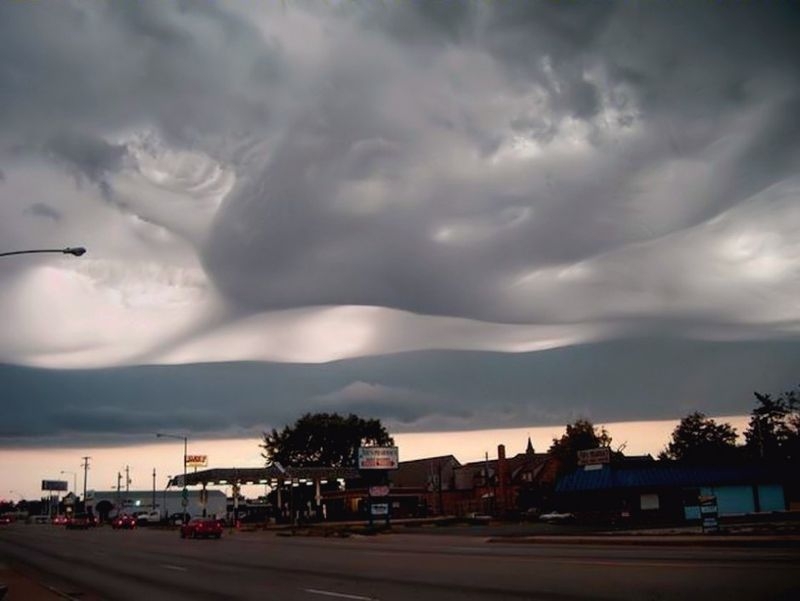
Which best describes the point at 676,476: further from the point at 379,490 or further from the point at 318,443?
the point at 318,443

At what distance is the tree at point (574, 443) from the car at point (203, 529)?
5203 centimetres

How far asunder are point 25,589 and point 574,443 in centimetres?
8452

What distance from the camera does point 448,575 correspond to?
2127 cm

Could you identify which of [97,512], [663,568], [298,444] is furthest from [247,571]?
[97,512]

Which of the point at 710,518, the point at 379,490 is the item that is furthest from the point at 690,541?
the point at 379,490

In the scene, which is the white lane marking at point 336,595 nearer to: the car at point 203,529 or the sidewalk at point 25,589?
the sidewalk at point 25,589

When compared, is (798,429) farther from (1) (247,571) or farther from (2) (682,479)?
(1) (247,571)

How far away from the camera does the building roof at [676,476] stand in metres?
59.7

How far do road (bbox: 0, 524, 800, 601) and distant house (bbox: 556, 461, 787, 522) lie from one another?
1194 inches

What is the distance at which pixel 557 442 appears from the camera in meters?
105

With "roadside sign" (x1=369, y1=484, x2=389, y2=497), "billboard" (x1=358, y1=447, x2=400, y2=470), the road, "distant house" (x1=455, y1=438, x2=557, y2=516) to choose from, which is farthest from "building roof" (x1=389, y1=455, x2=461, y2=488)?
the road

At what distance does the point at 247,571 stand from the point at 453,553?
8518 mm

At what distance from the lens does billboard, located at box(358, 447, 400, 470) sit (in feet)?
240

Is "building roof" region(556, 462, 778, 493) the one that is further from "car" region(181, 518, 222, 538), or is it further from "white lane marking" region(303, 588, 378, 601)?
"white lane marking" region(303, 588, 378, 601)
